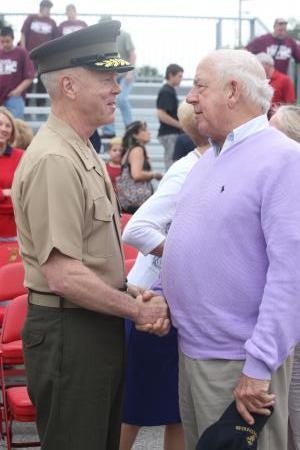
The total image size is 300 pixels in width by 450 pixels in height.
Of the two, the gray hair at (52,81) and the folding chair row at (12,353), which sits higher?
the gray hair at (52,81)

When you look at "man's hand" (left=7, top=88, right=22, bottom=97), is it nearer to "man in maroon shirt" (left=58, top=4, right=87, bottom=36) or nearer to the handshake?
"man in maroon shirt" (left=58, top=4, right=87, bottom=36)

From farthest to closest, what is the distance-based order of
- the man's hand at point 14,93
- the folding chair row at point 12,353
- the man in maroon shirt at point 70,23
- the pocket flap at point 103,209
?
the man in maroon shirt at point 70,23 → the man's hand at point 14,93 → the folding chair row at point 12,353 → the pocket flap at point 103,209

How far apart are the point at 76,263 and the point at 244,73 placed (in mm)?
825

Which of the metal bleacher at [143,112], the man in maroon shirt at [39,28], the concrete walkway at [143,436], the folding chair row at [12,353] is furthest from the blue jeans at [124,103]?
the folding chair row at [12,353]

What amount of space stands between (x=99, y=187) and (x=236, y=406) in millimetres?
882

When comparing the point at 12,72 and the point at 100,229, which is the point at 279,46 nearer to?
the point at 12,72

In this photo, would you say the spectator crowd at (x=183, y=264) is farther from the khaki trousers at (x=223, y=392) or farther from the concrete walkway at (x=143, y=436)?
the concrete walkway at (x=143, y=436)

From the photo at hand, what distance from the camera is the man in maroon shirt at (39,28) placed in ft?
43.5

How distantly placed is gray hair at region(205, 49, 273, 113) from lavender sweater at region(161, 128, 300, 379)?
0.12m

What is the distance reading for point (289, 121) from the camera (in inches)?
147

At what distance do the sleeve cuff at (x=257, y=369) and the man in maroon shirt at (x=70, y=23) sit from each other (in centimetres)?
1108

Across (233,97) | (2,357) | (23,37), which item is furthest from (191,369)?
(23,37)

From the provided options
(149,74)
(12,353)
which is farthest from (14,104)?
(12,353)

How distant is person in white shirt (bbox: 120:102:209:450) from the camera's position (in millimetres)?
3918
